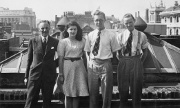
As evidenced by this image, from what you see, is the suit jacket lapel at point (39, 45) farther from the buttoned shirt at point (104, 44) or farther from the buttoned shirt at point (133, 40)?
the buttoned shirt at point (133, 40)

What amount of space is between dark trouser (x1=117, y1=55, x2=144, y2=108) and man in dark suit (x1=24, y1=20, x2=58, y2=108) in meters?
1.32

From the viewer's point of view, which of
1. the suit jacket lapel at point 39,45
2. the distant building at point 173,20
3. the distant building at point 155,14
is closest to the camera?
the suit jacket lapel at point 39,45

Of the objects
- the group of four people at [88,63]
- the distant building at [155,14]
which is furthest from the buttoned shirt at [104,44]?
the distant building at [155,14]

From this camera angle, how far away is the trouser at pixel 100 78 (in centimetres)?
535

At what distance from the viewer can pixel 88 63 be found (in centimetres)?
549

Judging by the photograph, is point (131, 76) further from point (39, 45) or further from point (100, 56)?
point (39, 45)

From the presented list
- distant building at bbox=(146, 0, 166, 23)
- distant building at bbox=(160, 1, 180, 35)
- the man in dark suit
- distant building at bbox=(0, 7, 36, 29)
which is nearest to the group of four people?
the man in dark suit

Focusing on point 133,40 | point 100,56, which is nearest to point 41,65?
point 100,56

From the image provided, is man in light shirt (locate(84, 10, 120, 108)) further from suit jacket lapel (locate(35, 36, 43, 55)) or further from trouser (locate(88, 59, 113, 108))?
suit jacket lapel (locate(35, 36, 43, 55))

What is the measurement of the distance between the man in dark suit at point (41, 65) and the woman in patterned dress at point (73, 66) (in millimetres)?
210

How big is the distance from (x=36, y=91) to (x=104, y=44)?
159 cm

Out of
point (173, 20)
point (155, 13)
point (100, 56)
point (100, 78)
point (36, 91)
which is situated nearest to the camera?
point (100, 56)

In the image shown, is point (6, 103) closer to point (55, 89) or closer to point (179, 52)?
point (55, 89)

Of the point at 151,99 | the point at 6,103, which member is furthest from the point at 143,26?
the point at 6,103
